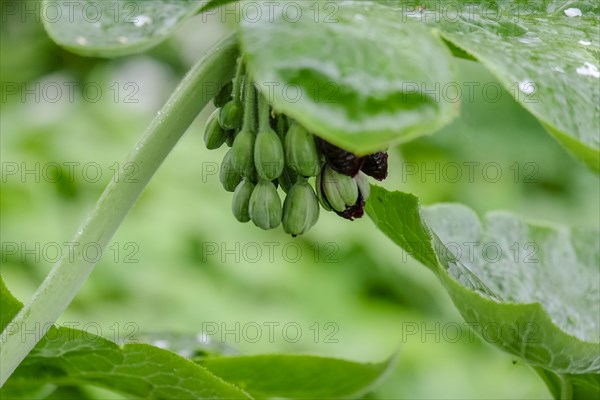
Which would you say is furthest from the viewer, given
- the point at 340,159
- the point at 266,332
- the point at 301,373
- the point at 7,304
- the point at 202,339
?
the point at 266,332

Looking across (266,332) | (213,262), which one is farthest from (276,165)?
(213,262)

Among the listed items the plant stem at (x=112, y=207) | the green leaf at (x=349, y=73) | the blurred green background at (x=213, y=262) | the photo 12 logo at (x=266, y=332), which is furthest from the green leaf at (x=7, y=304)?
the photo 12 logo at (x=266, y=332)

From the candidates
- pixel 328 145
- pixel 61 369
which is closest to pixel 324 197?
pixel 328 145

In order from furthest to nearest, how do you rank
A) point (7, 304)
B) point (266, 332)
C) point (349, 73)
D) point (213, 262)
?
point (213, 262) < point (266, 332) < point (7, 304) < point (349, 73)

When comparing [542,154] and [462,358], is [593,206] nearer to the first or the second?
[542,154]

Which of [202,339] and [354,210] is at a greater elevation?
[354,210]

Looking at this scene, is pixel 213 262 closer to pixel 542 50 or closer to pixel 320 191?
pixel 320 191

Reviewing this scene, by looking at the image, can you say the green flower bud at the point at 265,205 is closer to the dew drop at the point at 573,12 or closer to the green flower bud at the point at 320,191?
the green flower bud at the point at 320,191
